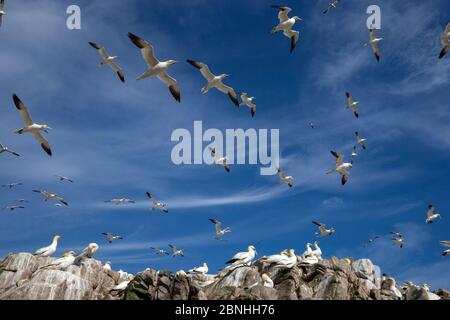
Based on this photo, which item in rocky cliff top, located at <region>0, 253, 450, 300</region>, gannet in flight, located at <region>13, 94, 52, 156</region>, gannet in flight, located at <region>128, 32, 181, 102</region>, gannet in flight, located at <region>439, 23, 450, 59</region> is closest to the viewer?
rocky cliff top, located at <region>0, 253, 450, 300</region>

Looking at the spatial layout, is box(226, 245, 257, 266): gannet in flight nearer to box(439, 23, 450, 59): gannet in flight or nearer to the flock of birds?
the flock of birds

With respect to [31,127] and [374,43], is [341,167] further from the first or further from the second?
[31,127]

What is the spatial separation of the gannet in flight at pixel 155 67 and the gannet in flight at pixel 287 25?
8.85 metres

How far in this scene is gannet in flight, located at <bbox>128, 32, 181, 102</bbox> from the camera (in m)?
21.5

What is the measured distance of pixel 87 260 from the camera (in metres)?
29.1

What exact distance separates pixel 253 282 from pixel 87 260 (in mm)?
11268

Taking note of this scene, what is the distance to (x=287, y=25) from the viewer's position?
96.9ft

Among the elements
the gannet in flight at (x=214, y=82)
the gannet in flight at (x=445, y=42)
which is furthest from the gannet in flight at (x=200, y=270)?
the gannet in flight at (x=445, y=42)

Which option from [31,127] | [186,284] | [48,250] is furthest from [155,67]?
[48,250]

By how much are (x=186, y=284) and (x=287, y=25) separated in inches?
647

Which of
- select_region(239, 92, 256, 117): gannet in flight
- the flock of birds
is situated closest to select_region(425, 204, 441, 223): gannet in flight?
the flock of birds

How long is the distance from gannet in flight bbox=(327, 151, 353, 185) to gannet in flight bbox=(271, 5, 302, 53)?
7.49 meters
